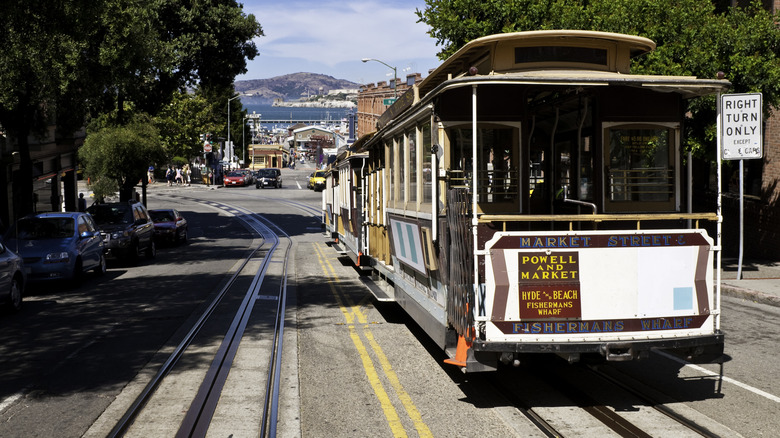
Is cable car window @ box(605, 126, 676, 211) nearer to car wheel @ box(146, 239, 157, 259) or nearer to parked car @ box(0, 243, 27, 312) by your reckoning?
parked car @ box(0, 243, 27, 312)

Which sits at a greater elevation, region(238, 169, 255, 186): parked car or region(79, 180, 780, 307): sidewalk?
region(238, 169, 255, 186): parked car

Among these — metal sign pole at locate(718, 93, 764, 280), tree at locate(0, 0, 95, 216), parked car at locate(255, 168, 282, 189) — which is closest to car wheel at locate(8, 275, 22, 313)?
tree at locate(0, 0, 95, 216)

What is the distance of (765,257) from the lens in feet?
62.5

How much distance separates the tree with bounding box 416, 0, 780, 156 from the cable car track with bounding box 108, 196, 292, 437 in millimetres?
7773

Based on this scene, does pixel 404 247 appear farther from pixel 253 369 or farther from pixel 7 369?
pixel 7 369

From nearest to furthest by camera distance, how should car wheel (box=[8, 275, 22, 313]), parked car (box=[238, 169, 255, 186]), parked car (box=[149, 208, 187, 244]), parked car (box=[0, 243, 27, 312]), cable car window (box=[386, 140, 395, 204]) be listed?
cable car window (box=[386, 140, 395, 204]) → parked car (box=[0, 243, 27, 312]) → car wheel (box=[8, 275, 22, 313]) → parked car (box=[149, 208, 187, 244]) → parked car (box=[238, 169, 255, 186])

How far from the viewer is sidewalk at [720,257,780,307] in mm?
13320

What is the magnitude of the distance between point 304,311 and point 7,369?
4.98m

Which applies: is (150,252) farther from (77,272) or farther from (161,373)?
(161,373)

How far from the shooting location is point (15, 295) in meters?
12.8

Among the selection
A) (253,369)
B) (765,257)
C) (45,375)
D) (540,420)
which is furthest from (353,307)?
(765,257)

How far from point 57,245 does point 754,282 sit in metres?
14.2

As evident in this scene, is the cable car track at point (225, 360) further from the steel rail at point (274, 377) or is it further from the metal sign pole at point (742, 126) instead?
the metal sign pole at point (742, 126)

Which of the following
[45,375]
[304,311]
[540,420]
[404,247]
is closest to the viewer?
[540,420]
